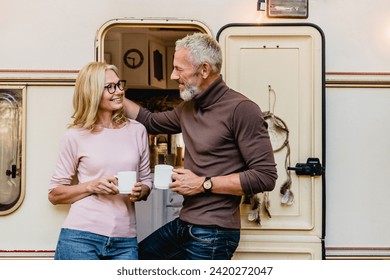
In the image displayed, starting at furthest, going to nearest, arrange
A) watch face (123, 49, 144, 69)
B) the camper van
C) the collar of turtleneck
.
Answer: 1. watch face (123, 49, 144, 69)
2. the camper van
3. the collar of turtleneck

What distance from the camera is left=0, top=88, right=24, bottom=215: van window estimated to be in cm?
326

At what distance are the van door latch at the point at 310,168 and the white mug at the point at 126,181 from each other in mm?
961

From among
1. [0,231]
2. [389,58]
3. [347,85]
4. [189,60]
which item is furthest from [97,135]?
[389,58]

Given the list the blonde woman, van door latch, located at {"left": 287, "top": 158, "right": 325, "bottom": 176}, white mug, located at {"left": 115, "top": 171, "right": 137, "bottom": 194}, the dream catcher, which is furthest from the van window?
van door latch, located at {"left": 287, "top": 158, "right": 325, "bottom": 176}

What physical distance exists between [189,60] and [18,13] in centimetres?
106

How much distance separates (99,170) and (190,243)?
55cm

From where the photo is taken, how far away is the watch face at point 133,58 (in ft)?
18.7

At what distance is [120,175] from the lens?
9.03 ft

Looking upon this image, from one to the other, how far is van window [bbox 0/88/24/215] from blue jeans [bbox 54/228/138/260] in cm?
54

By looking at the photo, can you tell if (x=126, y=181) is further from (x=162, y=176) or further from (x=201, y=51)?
(x=201, y=51)

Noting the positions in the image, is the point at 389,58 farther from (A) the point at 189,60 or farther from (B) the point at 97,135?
(B) the point at 97,135

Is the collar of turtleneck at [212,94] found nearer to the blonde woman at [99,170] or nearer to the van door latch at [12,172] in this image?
the blonde woman at [99,170]

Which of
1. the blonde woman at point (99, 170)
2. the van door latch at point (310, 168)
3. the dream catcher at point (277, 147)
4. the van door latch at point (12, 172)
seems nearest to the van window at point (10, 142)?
the van door latch at point (12, 172)

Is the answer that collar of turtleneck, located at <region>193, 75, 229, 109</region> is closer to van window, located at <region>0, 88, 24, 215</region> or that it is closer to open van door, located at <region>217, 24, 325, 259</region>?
open van door, located at <region>217, 24, 325, 259</region>
